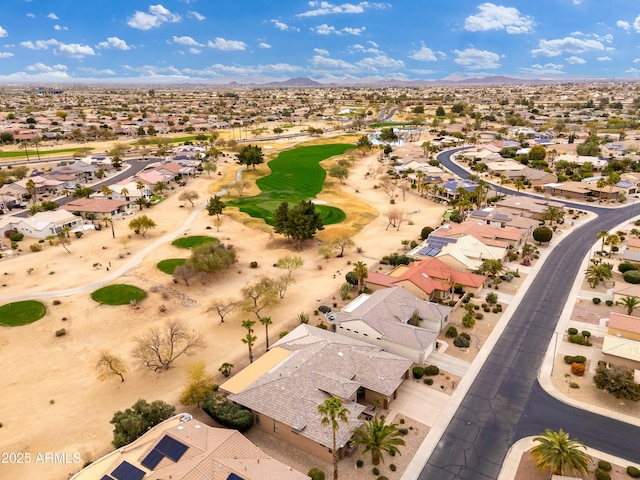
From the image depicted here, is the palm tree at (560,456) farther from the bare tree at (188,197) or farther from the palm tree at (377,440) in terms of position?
the bare tree at (188,197)

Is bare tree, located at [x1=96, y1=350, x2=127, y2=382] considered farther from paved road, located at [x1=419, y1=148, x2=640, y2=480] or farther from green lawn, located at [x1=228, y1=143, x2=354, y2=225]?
green lawn, located at [x1=228, y1=143, x2=354, y2=225]

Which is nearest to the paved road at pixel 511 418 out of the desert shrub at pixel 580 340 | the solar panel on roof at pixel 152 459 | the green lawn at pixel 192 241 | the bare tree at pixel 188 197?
the desert shrub at pixel 580 340

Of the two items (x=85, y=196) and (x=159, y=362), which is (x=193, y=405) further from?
(x=85, y=196)

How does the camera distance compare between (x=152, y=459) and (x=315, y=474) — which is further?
(x=315, y=474)

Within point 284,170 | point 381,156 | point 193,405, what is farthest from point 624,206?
point 193,405

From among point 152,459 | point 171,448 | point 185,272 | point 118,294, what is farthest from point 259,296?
point 152,459

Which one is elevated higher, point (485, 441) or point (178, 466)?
point (178, 466)

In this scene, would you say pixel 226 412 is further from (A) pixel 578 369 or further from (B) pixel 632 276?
(B) pixel 632 276
